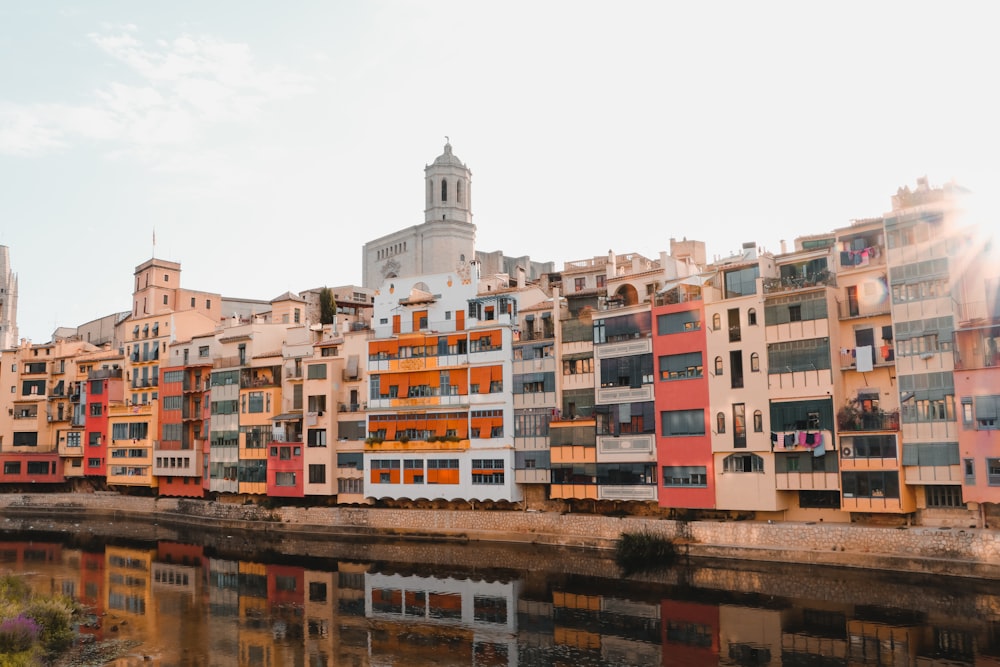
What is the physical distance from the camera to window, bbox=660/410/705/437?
1745 inches

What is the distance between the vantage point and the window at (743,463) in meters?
42.1

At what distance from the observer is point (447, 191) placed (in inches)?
3954

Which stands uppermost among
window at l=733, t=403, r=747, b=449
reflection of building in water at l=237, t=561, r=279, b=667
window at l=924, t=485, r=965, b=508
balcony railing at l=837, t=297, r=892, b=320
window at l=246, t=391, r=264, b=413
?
balcony railing at l=837, t=297, r=892, b=320

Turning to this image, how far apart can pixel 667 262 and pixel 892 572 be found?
67.8 feet

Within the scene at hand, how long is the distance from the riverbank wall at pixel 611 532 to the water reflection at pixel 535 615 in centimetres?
123

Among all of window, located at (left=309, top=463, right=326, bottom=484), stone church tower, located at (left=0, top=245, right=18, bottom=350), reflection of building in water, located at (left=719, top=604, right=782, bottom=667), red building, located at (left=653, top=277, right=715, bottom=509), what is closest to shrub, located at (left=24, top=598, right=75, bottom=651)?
reflection of building in water, located at (left=719, top=604, right=782, bottom=667)

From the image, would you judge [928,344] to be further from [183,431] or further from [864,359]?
[183,431]

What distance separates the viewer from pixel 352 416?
58.0m

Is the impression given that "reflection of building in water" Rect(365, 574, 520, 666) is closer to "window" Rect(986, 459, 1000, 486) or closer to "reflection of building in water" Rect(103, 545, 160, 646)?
"reflection of building in water" Rect(103, 545, 160, 646)

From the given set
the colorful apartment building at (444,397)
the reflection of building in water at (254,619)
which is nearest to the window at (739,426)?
the colorful apartment building at (444,397)

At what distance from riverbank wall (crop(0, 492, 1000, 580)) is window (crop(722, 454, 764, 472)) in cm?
258

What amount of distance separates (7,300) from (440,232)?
10434 centimetres

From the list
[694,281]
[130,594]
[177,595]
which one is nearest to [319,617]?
[177,595]

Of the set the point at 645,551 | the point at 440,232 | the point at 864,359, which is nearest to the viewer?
the point at 864,359
